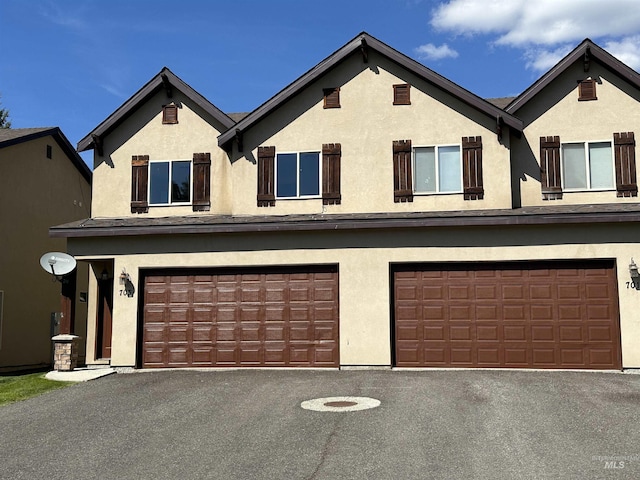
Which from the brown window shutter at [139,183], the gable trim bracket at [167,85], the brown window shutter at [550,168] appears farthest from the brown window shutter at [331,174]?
the brown window shutter at [550,168]

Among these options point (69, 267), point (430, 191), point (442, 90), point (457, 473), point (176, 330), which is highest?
point (442, 90)

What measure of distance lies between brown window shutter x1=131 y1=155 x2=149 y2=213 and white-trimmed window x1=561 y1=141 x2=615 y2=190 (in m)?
11.5

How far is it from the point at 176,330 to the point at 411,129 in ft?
26.8

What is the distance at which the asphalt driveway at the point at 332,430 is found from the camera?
8.13 metres

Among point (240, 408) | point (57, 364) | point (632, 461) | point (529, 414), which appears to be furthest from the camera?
point (57, 364)

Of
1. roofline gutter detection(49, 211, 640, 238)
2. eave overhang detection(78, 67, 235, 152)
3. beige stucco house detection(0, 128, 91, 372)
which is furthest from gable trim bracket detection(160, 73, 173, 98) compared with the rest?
beige stucco house detection(0, 128, 91, 372)

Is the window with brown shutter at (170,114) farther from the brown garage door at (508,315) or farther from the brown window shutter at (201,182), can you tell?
the brown garage door at (508,315)

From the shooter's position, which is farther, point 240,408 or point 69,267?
point 69,267

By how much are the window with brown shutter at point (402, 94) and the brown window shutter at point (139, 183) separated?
7.32 metres

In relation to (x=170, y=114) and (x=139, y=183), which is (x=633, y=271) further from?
(x=139, y=183)

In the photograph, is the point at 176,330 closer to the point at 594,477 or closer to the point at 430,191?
the point at 430,191

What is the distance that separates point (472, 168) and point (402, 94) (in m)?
2.78

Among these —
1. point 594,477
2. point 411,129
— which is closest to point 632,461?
point 594,477

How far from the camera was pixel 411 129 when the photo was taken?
17.1m
